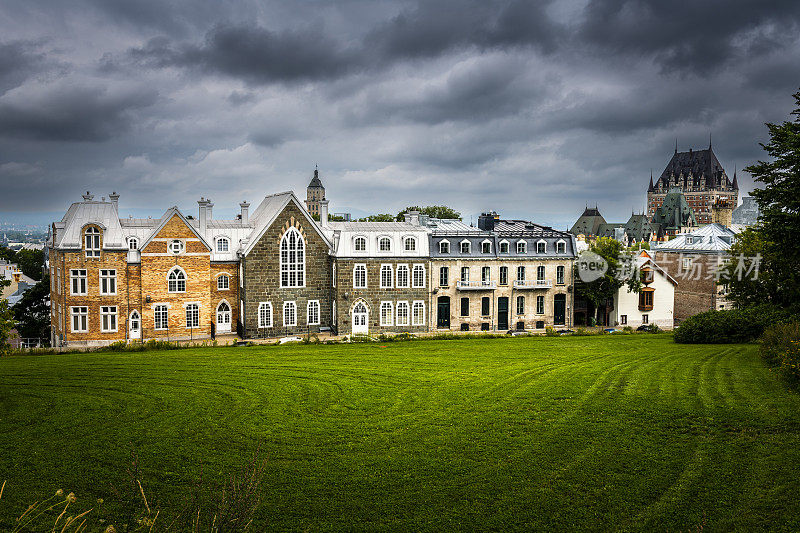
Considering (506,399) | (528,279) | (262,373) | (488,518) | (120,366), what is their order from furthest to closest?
(528,279)
(120,366)
(262,373)
(506,399)
(488,518)

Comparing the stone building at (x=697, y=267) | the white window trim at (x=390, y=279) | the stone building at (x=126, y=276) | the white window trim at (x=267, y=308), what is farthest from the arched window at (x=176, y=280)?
the stone building at (x=697, y=267)

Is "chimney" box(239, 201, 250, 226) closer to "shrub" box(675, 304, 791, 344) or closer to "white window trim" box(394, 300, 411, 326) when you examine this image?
"white window trim" box(394, 300, 411, 326)

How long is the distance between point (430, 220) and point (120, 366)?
3765 centimetres

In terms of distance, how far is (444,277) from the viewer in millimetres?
52594

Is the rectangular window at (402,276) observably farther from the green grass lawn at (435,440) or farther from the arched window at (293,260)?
the green grass lawn at (435,440)

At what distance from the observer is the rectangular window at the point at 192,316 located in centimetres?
4847

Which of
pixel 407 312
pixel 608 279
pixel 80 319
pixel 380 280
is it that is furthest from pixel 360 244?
pixel 608 279

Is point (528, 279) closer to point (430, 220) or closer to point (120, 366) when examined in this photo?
point (430, 220)

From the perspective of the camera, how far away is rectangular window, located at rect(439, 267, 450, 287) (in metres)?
52.5

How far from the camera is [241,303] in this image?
164 ft

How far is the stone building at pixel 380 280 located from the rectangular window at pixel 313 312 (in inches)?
72.4

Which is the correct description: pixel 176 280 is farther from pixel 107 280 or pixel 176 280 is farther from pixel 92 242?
pixel 92 242

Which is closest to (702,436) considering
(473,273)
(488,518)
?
(488,518)

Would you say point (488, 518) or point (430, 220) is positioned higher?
point (430, 220)
